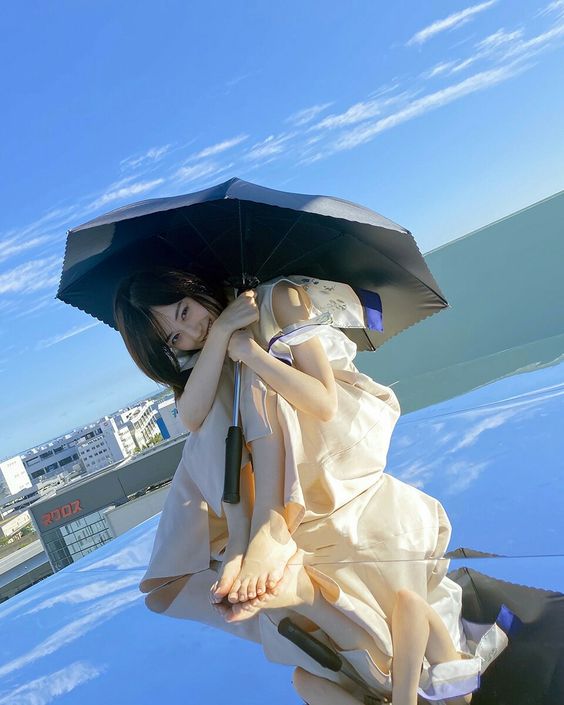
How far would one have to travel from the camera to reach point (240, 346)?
4.32 ft

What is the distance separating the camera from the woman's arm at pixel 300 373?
4.06ft

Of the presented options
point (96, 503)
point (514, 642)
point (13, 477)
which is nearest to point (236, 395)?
point (514, 642)

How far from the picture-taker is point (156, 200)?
1.37 m

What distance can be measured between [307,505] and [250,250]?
0.66 m

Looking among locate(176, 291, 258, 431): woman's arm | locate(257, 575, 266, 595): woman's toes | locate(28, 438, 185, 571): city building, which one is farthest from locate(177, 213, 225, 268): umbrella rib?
locate(28, 438, 185, 571): city building

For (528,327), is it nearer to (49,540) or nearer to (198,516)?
(198,516)

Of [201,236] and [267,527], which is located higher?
[201,236]

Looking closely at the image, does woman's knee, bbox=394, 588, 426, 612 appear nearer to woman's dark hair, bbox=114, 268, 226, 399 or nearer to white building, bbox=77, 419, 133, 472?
woman's dark hair, bbox=114, 268, 226, 399

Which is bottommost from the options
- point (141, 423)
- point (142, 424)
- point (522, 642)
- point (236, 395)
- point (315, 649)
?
point (142, 424)

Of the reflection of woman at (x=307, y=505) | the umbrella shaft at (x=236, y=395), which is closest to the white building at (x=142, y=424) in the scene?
the reflection of woman at (x=307, y=505)

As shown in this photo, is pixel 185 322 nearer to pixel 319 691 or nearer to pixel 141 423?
pixel 319 691

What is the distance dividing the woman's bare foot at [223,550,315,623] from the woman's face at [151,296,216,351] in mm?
572

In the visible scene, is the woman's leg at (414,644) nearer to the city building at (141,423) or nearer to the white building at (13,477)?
the city building at (141,423)

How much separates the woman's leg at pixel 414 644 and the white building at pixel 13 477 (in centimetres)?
10200
